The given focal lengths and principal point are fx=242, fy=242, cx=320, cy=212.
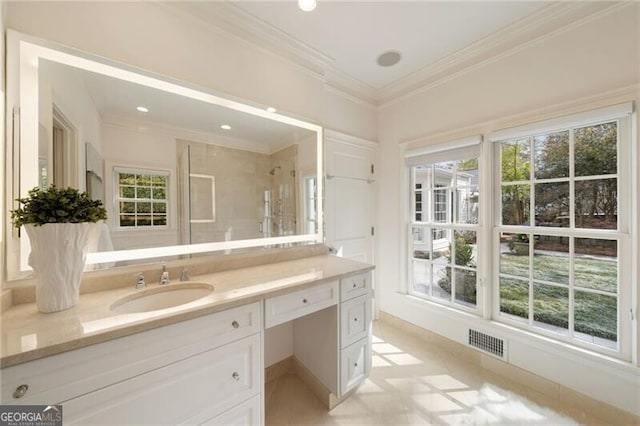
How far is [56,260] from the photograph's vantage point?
36.1 inches

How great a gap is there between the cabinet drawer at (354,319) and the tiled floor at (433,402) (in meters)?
0.44

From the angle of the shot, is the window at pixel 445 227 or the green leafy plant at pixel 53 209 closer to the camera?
the green leafy plant at pixel 53 209

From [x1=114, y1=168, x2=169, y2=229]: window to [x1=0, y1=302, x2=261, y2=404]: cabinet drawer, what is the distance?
73cm

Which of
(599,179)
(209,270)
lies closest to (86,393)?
(209,270)

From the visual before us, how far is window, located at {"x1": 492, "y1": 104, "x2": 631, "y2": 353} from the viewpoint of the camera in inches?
60.1

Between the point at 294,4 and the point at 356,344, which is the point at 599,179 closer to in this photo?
the point at 356,344

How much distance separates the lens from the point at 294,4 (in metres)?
1.51

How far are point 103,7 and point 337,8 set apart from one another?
4.19 feet

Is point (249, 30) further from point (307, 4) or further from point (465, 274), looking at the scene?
point (465, 274)

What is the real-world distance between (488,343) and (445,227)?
1.00 m

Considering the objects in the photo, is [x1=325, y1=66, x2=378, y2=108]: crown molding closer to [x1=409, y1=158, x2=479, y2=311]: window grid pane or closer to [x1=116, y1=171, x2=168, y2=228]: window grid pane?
[x1=409, y1=158, x2=479, y2=311]: window grid pane

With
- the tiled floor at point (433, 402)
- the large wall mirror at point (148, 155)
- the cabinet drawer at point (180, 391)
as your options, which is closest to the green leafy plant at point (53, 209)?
the large wall mirror at point (148, 155)

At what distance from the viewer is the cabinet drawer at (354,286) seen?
5.11 ft

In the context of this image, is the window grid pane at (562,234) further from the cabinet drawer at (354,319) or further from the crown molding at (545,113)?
the cabinet drawer at (354,319)
